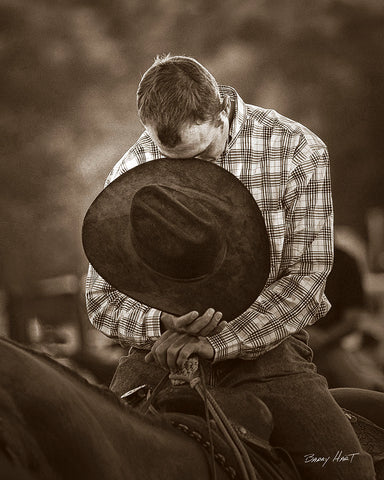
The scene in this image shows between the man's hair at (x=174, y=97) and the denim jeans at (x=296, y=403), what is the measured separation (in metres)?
0.51

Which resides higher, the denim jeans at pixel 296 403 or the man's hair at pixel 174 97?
the man's hair at pixel 174 97

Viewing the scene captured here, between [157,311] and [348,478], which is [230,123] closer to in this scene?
[157,311]

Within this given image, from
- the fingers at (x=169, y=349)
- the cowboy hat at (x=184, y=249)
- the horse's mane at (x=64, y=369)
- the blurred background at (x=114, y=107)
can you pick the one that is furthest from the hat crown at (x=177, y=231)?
the blurred background at (x=114, y=107)

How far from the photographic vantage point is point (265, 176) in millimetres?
1796

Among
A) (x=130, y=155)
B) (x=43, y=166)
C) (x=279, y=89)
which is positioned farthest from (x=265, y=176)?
(x=43, y=166)

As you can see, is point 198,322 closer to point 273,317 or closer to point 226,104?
point 273,317

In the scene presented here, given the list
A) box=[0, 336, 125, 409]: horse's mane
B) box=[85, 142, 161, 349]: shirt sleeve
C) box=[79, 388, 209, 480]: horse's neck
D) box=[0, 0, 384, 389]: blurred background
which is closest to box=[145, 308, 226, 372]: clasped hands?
box=[85, 142, 161, 349]: shirt sleeve

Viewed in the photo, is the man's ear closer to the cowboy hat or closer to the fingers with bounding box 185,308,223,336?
the cowboy hat

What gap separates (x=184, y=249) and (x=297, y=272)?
0.36 m

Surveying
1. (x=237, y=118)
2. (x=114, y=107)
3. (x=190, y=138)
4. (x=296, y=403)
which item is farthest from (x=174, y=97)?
(x=114, y=107)

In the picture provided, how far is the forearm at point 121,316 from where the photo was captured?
5.42 ft

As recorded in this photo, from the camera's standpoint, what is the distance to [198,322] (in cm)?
149

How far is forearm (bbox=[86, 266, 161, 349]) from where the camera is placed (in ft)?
5.42

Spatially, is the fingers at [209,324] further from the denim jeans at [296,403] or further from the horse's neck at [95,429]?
the horse's neck at [95,429]
